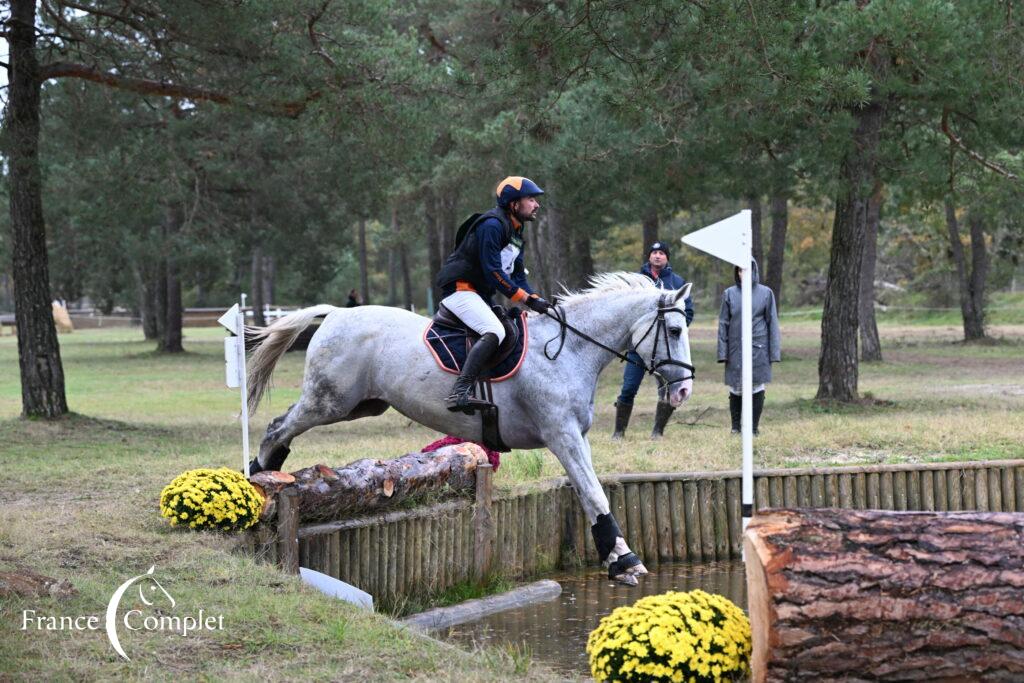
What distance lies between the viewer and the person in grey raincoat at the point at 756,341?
11969mm

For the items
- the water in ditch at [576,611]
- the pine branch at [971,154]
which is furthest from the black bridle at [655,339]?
the pine branch at [971,154]

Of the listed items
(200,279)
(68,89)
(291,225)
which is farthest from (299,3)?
(200,279)

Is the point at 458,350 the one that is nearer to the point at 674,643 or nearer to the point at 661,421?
the point at 674,643

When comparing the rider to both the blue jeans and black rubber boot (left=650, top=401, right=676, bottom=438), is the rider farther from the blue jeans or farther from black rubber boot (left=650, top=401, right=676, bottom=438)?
black rubber boot (left=650, top=401, right=676, bottom=438)

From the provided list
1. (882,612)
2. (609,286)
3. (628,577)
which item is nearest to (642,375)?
(609,286)

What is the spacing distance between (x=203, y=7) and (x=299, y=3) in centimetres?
103

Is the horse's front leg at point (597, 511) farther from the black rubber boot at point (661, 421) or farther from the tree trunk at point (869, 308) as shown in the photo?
the tree trunk at point (869, 308)

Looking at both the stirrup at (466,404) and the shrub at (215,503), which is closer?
the shrub at (215,503)

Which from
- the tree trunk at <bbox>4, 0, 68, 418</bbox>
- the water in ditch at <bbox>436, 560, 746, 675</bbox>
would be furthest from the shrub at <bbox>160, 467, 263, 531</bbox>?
the tree trunk at <bbox>4, 0, 68, 418</bbox>

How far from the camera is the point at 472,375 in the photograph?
763 centimetres

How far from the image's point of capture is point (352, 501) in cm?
788

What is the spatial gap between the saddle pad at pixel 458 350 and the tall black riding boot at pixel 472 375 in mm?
121

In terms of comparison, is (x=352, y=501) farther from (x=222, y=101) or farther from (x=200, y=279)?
(x=200, y=279)

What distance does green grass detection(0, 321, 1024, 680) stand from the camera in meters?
5.06
